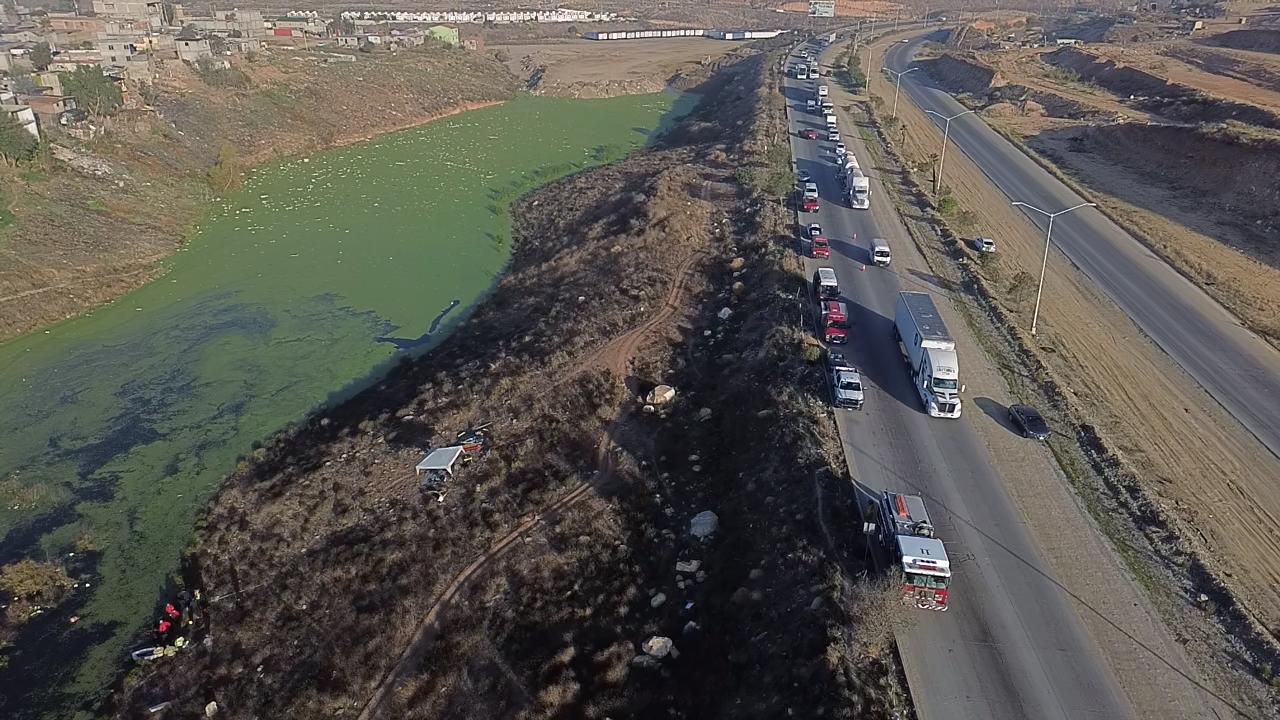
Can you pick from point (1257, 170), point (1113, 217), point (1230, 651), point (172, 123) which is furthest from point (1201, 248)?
point (172, 123)

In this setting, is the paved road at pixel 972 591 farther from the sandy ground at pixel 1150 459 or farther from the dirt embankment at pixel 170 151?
the dirt embankment at pixel 170 151

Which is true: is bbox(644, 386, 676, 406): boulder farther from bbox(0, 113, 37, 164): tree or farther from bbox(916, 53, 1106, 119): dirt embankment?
bbox(916, 53, 1106, 119): dirt embankment

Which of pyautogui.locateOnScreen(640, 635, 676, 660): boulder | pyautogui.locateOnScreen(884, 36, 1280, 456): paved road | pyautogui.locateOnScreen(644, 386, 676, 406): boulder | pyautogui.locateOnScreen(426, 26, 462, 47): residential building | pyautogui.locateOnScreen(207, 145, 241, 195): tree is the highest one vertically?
pyautogui.locateOnScreen(426, 26, 462, 47): residential building

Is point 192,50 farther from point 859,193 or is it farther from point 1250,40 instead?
point 1250,40

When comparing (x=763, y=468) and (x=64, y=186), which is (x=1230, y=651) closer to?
(x=763, y=468)

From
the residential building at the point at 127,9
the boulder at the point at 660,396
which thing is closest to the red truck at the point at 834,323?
the boulder at the point at 660,396

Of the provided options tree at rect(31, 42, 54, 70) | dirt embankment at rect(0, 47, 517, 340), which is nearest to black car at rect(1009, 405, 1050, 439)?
dirt embankment at rect(0, 47, 517, 340)
